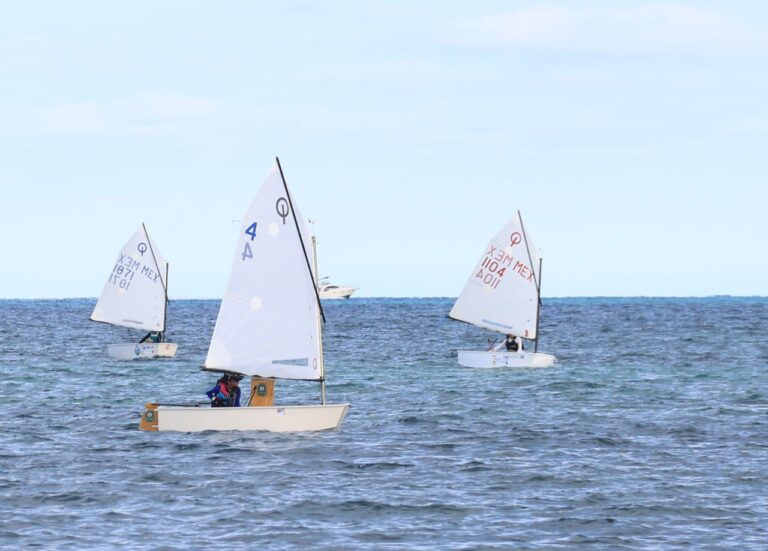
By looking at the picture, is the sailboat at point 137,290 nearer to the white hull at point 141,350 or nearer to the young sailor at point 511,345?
the white hull at point 141,350

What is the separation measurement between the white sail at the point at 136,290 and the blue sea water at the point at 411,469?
58.9ft

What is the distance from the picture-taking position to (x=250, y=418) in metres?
35.9

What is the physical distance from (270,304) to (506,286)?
30.6 metres

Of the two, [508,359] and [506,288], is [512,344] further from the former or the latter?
[506,288]

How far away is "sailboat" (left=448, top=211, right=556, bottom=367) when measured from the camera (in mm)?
66000

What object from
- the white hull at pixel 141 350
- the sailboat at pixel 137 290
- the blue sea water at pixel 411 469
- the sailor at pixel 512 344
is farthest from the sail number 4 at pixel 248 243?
the sailboat at pixel 137 290

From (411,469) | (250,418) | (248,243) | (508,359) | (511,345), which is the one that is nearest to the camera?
(411,469)

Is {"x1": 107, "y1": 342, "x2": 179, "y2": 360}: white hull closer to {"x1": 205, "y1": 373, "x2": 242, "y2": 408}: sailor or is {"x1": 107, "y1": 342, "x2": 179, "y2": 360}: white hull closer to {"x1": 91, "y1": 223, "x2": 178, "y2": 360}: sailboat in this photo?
{"x1": 91, "y1": 223, "x2": 178, "y2": 360}: sailboat

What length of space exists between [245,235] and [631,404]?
19198 millimetres

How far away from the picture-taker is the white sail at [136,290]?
253 feet

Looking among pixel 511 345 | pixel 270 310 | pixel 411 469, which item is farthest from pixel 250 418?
pixel 511 345

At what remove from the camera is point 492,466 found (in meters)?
32.3

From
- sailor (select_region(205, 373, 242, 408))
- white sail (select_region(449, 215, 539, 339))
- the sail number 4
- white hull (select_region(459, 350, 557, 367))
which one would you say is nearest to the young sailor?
white sail (select_region(449, 215, 539, 339))

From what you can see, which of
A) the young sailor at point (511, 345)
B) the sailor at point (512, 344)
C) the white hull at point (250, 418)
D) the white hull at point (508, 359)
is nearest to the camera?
the white hull at point (250, 418)
